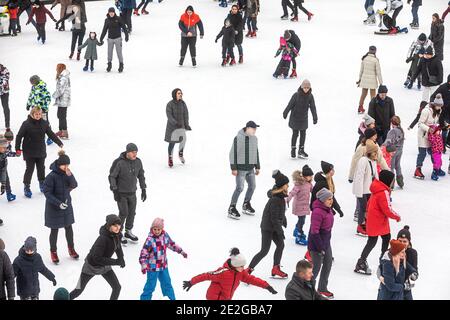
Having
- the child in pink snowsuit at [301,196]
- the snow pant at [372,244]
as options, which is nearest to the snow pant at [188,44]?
the child in pink snowsuit at [301,196]

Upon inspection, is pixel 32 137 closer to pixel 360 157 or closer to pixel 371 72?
pixel 360 157

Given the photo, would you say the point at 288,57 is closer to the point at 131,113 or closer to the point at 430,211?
the point at 131,113

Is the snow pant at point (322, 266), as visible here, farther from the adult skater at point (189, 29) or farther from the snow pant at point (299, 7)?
the snow pant at point (299, 7)

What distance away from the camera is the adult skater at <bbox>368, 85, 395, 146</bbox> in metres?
16.1

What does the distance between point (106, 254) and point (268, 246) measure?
2233mm

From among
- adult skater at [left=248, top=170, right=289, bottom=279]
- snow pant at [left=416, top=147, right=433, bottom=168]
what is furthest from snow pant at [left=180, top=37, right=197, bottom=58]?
adult skater at [left=248, top=170, right=289, bottom=279]

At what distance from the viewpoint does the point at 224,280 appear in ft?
33.3

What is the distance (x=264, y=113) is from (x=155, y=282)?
29.5ft

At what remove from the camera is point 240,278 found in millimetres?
10211

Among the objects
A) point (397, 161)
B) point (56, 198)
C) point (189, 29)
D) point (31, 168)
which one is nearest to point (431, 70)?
point (397, 161)

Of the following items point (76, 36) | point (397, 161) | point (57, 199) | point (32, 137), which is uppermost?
point (76, 36)

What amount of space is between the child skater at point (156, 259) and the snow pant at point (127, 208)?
204 cm

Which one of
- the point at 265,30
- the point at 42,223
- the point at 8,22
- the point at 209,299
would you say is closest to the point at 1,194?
the point at 42,223

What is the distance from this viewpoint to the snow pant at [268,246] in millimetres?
12047
